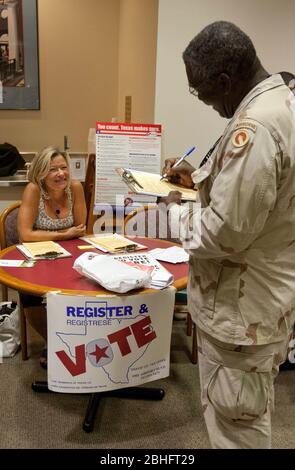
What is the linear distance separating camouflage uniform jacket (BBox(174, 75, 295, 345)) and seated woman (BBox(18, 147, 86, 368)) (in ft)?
4.37

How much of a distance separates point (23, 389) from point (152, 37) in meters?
2.48

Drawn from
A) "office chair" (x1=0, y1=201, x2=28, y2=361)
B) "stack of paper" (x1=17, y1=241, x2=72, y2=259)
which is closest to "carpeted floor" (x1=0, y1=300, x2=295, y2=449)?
"office chair" (x1=0, y1=201, x2=28, y2=361)

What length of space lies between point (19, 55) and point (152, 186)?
3396 mm

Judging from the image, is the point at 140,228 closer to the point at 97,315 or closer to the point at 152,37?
the point at 97,315

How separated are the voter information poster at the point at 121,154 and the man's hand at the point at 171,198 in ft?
5.50

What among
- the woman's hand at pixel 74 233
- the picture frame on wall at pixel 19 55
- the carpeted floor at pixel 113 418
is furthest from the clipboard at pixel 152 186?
the picture frame on wall at pixel 19 55

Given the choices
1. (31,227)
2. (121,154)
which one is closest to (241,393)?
(31,227)

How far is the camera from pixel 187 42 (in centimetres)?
300

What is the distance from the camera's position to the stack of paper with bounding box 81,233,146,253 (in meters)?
2.17

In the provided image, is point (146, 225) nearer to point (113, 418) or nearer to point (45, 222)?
point (45, 222)

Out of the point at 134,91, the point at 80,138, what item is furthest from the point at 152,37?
the point at 80,138

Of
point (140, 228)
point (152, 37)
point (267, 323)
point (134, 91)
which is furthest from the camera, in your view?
point (134, 91)

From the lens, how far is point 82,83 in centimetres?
450

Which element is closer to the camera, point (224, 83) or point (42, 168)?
point (224, 83)
